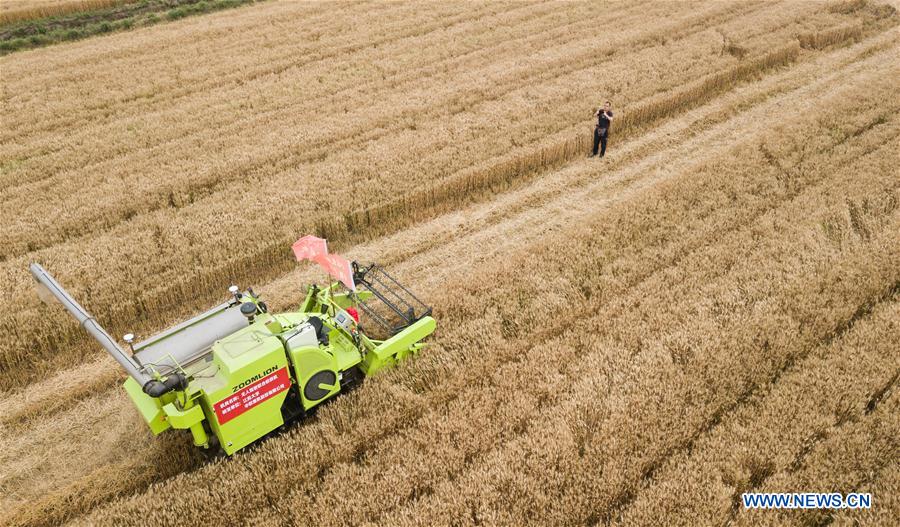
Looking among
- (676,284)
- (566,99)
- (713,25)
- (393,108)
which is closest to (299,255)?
(676,284)

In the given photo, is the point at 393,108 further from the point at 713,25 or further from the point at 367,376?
the point at 713,25

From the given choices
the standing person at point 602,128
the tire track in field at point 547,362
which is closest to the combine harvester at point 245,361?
the tire track in field at point 547,362

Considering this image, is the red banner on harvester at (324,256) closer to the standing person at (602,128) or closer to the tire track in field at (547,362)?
the tire track in field at (547,362)

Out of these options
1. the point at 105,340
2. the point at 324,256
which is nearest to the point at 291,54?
the point at 324,256

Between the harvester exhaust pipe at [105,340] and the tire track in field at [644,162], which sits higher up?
the harvester exhaust pipe at [105,340]

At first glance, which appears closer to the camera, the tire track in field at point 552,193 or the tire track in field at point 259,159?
the tire track in field at point 552,193

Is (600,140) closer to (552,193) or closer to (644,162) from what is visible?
(644,162)

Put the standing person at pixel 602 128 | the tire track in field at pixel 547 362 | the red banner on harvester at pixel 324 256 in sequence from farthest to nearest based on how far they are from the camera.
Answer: the standing person at pixel 602 128, the red banner on harvester at pixel 324 256, the tire track in field at pixel 547 362
